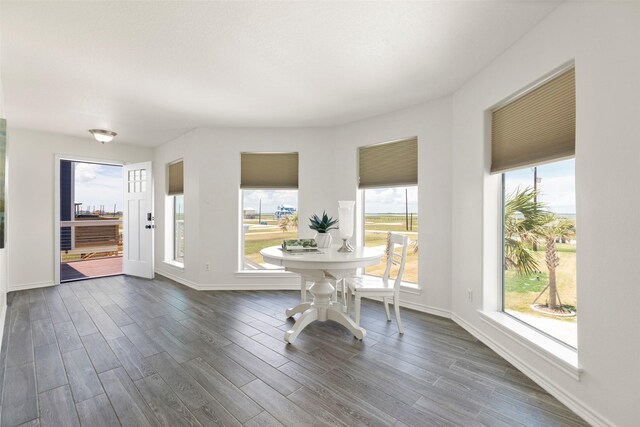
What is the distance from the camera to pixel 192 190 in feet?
13.9

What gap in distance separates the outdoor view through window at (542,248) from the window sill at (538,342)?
0.25 ft

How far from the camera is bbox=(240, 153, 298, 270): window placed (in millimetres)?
4160

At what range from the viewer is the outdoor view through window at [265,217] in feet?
14.0

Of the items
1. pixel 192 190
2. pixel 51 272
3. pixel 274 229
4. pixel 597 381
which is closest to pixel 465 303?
pixel 597 381

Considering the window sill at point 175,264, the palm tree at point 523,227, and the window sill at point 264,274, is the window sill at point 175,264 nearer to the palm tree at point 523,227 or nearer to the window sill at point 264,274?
the window sill at point 264,274

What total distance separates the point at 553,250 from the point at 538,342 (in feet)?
2.16

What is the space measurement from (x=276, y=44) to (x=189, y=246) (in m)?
3.27

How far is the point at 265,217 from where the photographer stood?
435 centimetres

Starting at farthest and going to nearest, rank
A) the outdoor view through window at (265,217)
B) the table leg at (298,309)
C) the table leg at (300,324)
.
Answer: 1. the outdoor view through window at (265,217)
2. the table leg at (298,309)
3. the table leg at (300,324)

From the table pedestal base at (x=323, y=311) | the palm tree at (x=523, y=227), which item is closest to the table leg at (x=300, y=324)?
the table pedestal base at (x=323, y=311)

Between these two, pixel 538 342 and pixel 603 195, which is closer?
pixel 603 195

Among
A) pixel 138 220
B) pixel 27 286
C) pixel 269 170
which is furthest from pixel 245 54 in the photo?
pixel 27 286

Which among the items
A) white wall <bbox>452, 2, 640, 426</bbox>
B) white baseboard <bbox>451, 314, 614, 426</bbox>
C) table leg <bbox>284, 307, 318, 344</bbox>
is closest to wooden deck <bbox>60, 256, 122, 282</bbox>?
table leg <bbox>284, 307, 318, 344</bbox>

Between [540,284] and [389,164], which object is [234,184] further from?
[540,284]
